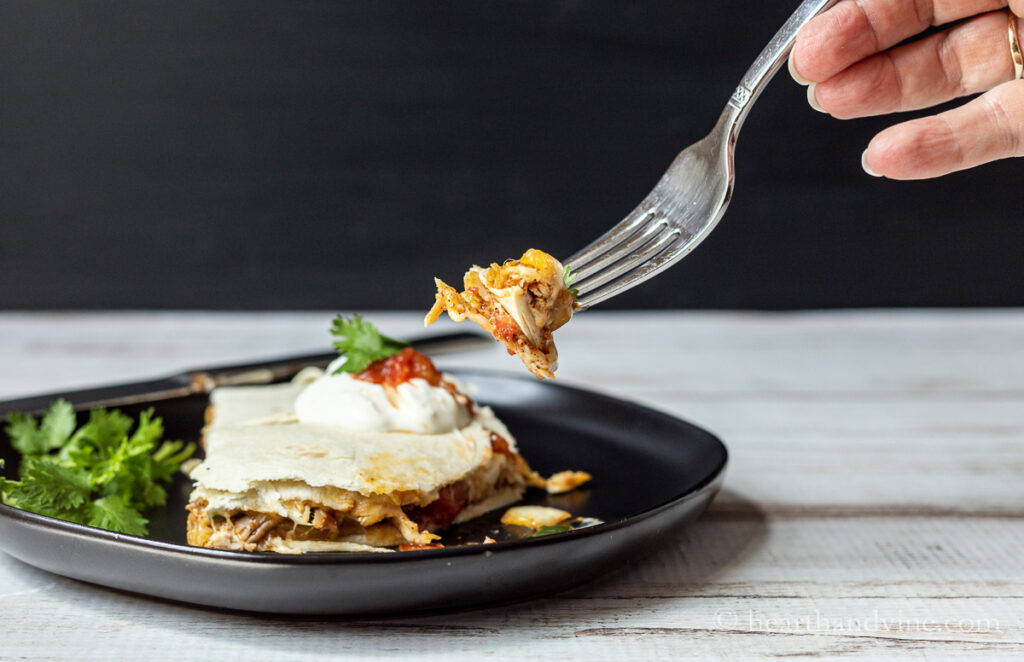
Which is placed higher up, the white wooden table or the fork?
the fork

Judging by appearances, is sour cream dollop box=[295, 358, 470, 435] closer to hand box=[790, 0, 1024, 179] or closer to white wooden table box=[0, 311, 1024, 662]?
white wooden table box=[0, 311, 1024, 662]

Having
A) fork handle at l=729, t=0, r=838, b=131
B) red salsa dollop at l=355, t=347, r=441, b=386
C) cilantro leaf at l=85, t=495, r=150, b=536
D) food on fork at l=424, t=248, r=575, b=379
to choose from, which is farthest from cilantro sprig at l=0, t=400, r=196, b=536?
fork handle at l=729, t=0, r=838, b=131

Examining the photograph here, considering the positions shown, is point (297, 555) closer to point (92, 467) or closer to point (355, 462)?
point (355, 462)

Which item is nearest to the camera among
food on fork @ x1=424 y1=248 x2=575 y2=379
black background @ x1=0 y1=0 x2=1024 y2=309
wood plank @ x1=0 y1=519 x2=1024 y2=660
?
wood plank @ x1=0 y1=519 x2=1024 y2=660

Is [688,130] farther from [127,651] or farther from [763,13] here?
[127,651]

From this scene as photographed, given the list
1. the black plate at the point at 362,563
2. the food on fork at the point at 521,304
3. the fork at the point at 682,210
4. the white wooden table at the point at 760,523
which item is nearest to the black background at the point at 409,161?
the white wooden table at the point at 760,523

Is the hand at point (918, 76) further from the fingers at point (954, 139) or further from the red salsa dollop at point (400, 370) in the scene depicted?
the red salsa dollop at point (400, 370)

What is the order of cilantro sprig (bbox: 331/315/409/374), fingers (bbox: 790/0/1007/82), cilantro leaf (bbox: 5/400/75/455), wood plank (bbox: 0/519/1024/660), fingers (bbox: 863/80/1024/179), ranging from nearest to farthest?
wood plank (bbox: 0/519/1024/660) → fingers (bbox: 863/80/1024/179) → fingers (bbox: 790/0/1007/82) → cilantro leaf (bbox: 5/400/75/455) → cilantro sprig (bbox: 331/315/409/374)
